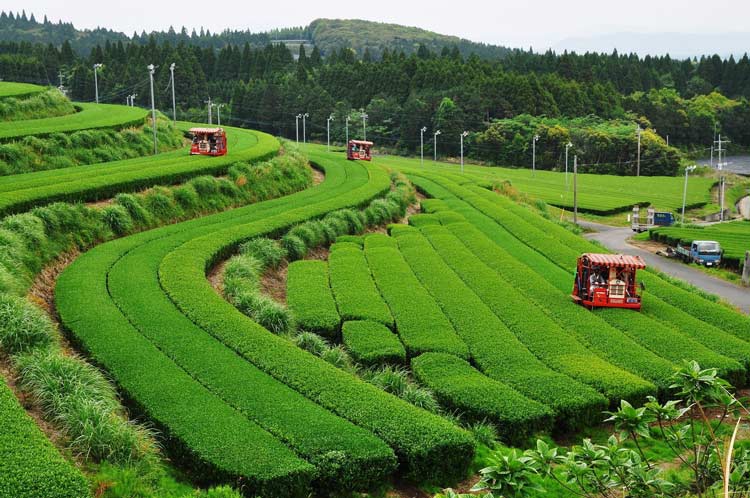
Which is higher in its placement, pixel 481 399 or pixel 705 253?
pixel 481 399

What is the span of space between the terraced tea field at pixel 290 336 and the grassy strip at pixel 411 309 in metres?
0.10

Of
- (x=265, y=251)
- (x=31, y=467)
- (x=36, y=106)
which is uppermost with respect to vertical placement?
(x=36, y=106)

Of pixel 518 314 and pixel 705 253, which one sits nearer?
pixel 518 314

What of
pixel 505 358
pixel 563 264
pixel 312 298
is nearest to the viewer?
pixel 505 358

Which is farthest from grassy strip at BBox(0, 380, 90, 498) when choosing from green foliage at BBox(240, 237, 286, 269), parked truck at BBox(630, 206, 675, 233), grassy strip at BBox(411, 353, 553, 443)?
parked truck at BBox(630, 206, 675, 233)

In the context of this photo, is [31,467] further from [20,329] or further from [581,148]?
[581,148]

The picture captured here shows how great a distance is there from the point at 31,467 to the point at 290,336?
10.3 metres

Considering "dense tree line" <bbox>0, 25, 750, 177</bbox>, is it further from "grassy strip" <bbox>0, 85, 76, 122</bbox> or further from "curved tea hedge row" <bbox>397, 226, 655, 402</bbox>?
"curved tea hedge row" <bbox>397, 226, 655, 402</bbox>

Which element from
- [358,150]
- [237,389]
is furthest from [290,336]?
[358,150]

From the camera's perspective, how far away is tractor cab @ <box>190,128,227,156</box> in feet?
141

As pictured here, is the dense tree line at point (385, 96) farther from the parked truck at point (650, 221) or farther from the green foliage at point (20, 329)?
the green foliage at point (20, 329)

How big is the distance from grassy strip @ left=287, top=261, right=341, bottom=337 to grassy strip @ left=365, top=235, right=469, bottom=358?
1846 millimetres

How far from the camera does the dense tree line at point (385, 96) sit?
115750 millimetres

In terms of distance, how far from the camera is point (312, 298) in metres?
23.7
